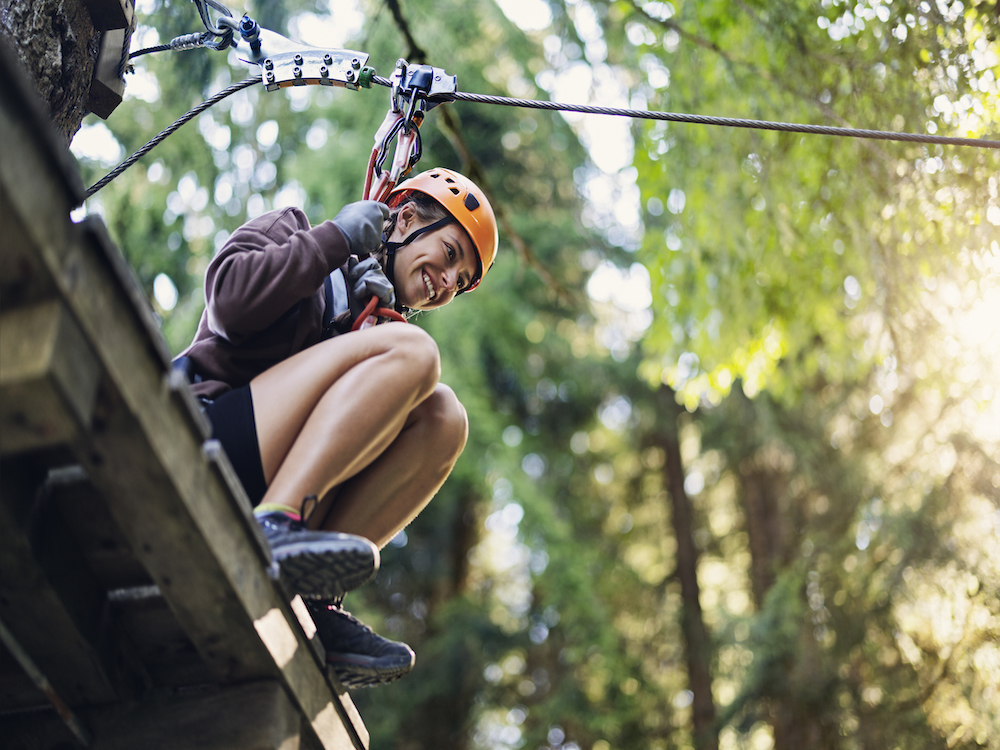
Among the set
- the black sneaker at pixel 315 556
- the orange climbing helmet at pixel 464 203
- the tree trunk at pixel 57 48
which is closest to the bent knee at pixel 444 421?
the orange climbing helmet at pixel 464 203

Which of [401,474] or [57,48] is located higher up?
[57,48]

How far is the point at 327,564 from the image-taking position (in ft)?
5.49

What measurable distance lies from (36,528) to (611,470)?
406 inches

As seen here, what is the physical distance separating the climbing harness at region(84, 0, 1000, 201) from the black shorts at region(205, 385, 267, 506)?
775mm

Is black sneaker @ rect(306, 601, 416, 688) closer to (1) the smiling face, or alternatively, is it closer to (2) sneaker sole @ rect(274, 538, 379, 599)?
(2) sneaker sole @ rect(274, 538, 379, 599)

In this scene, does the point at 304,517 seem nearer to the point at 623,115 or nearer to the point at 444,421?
the point at 444,421

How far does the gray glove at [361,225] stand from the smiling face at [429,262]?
33 cm

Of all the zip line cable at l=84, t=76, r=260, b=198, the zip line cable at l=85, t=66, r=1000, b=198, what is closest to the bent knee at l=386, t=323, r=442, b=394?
the zip line cable at l=85, t=66, r=1000, b=198

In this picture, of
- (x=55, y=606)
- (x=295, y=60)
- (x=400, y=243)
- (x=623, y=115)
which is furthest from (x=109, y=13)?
(x=55, y=606)

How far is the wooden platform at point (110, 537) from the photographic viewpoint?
1.21 m

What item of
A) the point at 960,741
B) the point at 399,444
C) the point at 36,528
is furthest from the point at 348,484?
the point at 960,741

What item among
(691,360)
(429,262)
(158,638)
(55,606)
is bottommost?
(691,360)

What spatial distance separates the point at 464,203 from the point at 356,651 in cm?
124

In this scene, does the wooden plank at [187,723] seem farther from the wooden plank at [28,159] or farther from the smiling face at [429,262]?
the smiling face at [429,262]
